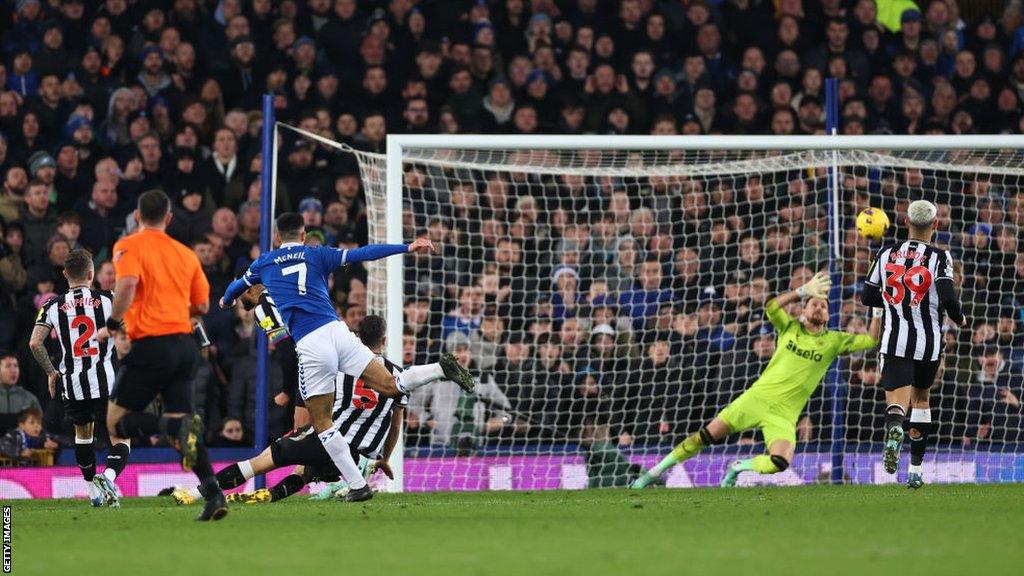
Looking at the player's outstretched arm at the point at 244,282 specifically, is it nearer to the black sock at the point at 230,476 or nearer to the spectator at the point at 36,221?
the black sock at the point at 230,476

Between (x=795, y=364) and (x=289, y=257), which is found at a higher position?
(x=289, y=257)

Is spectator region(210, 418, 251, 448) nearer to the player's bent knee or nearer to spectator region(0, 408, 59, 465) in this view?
spectator region(0, 408, 59, 465)

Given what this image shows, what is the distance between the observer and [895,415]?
9.98 m

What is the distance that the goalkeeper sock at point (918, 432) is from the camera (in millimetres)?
10281

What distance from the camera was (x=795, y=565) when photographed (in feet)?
18.8

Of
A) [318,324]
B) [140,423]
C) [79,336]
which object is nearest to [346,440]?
[318,324]

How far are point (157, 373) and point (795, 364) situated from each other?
4913 mm

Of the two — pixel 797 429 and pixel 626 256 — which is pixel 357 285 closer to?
pixel 626 256

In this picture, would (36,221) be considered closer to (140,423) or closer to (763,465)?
(140,423)

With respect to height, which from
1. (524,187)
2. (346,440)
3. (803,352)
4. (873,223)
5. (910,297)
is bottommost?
(346,440)

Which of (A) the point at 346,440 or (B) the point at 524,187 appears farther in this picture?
(B) the point at 524,187

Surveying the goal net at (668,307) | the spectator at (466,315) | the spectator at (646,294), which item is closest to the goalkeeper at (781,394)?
the goal net at (668,307)

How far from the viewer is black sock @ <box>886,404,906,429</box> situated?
32.6 feet

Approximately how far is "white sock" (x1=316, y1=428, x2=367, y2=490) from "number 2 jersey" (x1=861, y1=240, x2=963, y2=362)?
3647mm
